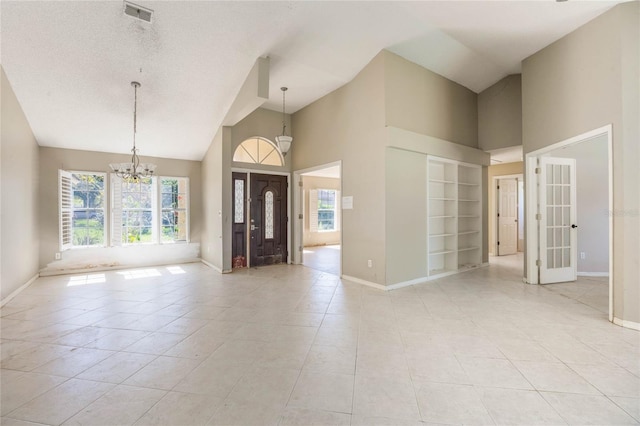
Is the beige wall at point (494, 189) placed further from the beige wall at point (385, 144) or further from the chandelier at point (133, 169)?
the chandelier at point (133, 169)

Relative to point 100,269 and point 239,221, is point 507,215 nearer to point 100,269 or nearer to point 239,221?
point 239,221

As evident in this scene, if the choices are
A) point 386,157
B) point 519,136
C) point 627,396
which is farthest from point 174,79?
point 519,136

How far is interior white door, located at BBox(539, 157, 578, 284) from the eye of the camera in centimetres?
473

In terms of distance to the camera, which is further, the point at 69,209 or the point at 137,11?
the point at 69,209

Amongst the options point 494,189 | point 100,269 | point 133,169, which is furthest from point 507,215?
point 100,269

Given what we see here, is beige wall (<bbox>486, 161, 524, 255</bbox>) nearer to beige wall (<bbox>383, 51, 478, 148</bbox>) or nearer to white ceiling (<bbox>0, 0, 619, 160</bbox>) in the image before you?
beige wall (<bbox>383, 51, 478, 148</bbox>)

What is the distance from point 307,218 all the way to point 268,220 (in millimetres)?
3539

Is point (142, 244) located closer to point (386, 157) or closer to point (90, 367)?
point (90, 367)

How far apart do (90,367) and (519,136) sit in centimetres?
724

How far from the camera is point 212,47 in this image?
3824 millimetres

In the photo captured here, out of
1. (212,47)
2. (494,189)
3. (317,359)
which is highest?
(212,47)

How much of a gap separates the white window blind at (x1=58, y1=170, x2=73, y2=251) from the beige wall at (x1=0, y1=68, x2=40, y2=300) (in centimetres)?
36

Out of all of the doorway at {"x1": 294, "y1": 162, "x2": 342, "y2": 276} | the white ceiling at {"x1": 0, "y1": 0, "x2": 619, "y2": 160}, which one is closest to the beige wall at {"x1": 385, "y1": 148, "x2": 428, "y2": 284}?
the white ceiling at {"x1": 0, "y1": 0, "x2": 619, "y2": 160}

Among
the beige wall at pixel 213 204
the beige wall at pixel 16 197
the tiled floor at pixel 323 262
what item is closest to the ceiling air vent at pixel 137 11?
the beige wall at pixel 16 197
